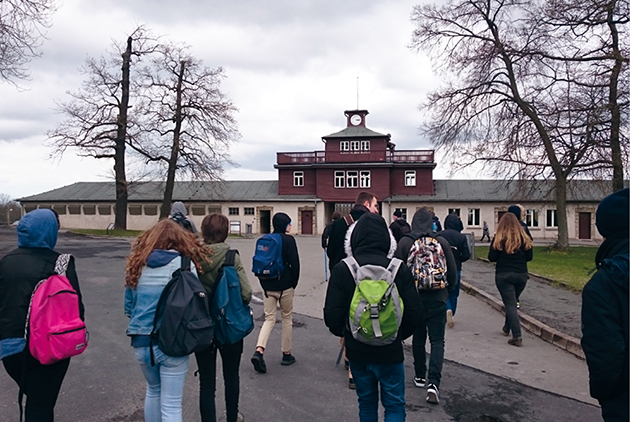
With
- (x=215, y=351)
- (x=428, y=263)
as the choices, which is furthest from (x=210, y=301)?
(x=428, y=263)

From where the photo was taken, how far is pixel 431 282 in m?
5.20

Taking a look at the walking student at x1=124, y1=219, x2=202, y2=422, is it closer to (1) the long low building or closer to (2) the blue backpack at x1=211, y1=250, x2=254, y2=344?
(2) the blue backpack at x1=211, y1=250, x2=254, y2=344

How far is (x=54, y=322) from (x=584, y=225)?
4705cm

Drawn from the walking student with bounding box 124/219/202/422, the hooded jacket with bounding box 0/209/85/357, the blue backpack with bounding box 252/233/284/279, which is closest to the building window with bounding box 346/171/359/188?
the blue backpack with bounding box 252/233/284/279

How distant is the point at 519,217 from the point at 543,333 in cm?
195

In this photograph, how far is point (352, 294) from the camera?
3543 mm

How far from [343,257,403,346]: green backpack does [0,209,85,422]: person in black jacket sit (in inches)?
80.0

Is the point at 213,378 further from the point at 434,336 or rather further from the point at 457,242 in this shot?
the point at 457,242

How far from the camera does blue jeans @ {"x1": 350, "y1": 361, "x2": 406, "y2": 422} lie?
355 cm

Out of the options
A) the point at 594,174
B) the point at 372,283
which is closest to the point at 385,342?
the point at 372,283

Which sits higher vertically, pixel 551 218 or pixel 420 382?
pixel 551 218

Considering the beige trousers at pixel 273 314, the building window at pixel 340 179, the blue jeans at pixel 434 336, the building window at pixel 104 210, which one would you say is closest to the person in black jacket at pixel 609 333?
the blue jeans at pixel 434 336

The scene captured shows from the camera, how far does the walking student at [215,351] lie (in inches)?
158

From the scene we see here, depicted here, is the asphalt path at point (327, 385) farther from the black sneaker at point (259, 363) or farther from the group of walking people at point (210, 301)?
the group of walking people at point (210, 301)
